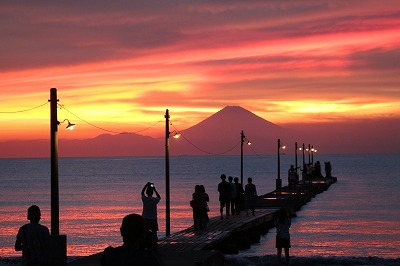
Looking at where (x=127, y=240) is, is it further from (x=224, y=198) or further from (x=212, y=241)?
(x=224, y=198)

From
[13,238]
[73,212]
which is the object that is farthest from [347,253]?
[73,212]

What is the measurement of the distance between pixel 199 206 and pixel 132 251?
67.5 feet

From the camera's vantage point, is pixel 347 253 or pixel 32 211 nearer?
pixel 32 211

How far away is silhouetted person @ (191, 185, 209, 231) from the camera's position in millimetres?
26719

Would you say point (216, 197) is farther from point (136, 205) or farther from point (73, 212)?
point (73, 212)

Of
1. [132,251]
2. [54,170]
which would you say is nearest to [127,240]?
[132,251]

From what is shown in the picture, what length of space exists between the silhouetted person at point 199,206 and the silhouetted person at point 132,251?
19565mm

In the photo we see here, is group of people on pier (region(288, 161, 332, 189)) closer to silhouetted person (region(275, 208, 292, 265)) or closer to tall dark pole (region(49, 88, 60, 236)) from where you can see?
silhouetted person (region(275, 208, 292, 265))

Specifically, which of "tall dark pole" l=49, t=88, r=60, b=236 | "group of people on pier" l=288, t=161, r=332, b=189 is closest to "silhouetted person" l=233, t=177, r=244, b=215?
"tall dark pole" l=49, t=88, r=60, b=236

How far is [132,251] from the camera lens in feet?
22.2

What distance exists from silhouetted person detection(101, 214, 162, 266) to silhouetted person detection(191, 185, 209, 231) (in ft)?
64.2

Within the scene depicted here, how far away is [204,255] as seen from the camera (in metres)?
19.0

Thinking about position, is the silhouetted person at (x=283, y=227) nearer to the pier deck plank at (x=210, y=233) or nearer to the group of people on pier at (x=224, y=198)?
the pier deck plank at (x=210, y=233)

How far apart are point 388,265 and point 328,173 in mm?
85851
